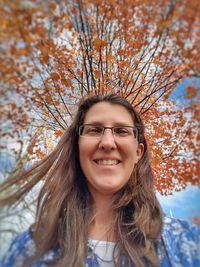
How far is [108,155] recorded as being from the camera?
0.96m

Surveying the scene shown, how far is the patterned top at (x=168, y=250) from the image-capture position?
2.91ft

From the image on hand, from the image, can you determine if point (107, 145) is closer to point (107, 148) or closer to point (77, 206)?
point (107, 148)

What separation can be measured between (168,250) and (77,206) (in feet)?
1.15

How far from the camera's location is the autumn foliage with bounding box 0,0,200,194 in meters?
1.04

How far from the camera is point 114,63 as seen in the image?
2174 mm

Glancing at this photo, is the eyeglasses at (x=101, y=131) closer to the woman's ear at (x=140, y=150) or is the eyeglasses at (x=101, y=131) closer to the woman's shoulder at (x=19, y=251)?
the woman's ear at (x=140, y=150)

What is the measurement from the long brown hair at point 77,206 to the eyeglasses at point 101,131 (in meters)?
0.08

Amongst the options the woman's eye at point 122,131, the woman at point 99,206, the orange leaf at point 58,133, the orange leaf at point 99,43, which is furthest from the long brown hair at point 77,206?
the orange leaf at point 99,43

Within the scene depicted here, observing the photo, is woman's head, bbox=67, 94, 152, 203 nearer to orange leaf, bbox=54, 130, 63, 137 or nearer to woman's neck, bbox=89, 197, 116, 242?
woman's neck, bbox=89, 197, 116, 242

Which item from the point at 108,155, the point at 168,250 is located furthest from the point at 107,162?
the point at 168,250

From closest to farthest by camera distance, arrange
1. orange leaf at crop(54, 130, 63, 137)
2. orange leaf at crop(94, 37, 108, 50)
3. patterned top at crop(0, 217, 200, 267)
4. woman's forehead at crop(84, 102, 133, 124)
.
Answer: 1. patterned top at crop(0, 217, 200, 267)
2. woman's forehead at crop(84, 102, 133, 124)
3. orange leaf at crop(54, 130, 63, 137)
4. orange leaf at crop(94, 37, 108, 50)

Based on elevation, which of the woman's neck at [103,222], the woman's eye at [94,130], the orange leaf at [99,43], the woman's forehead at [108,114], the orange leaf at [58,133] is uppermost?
the orange leaf at [99,43]

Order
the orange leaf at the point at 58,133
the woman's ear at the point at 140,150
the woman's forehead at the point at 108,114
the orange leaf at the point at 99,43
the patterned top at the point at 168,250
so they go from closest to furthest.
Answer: the patterned top at the point at 168,250 < the woman's forehead at the point at 108,114 < the woman's ear at the point at 140,150 < the orange leaf at the point at 58,133 < the orange leaf at the point at 99,43

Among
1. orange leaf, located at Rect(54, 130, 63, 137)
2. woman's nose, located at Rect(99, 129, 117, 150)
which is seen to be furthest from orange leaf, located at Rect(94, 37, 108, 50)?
woman's nose, located at Rect(99, 129, 117, 150)
